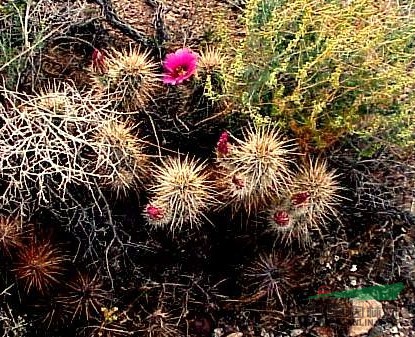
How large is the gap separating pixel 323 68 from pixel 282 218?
520 millimetres

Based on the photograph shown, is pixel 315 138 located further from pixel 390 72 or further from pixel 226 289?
pixel 226 289

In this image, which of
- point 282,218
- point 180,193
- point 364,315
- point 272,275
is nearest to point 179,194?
point 180,193

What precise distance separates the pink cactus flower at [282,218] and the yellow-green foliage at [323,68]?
0.92 feet

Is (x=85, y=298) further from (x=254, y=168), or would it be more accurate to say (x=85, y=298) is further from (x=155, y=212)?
(x=254, y=168)

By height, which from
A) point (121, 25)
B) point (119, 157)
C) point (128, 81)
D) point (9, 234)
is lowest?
point (9, 234)

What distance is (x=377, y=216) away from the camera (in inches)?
106

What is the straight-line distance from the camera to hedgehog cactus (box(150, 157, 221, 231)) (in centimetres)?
223

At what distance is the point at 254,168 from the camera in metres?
2.22

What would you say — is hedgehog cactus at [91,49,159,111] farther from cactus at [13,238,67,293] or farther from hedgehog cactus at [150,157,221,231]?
cactus at [13,238,67,293]

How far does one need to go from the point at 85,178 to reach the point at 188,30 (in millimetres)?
827

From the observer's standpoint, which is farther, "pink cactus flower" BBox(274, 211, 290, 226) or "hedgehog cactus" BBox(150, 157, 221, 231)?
"pink cactus flower" BBox(274, 211, 290, 226)

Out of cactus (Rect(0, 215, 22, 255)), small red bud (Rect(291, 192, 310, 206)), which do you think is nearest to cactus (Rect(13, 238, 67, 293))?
cactus (Rect(0, 215, 22, 255))

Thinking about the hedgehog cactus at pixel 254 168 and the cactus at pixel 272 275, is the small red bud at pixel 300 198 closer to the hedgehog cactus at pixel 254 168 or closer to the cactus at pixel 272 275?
the hedgehog cactus at pixel 254 168

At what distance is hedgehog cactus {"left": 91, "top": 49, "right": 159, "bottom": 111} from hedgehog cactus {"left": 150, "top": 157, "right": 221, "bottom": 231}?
24cm
